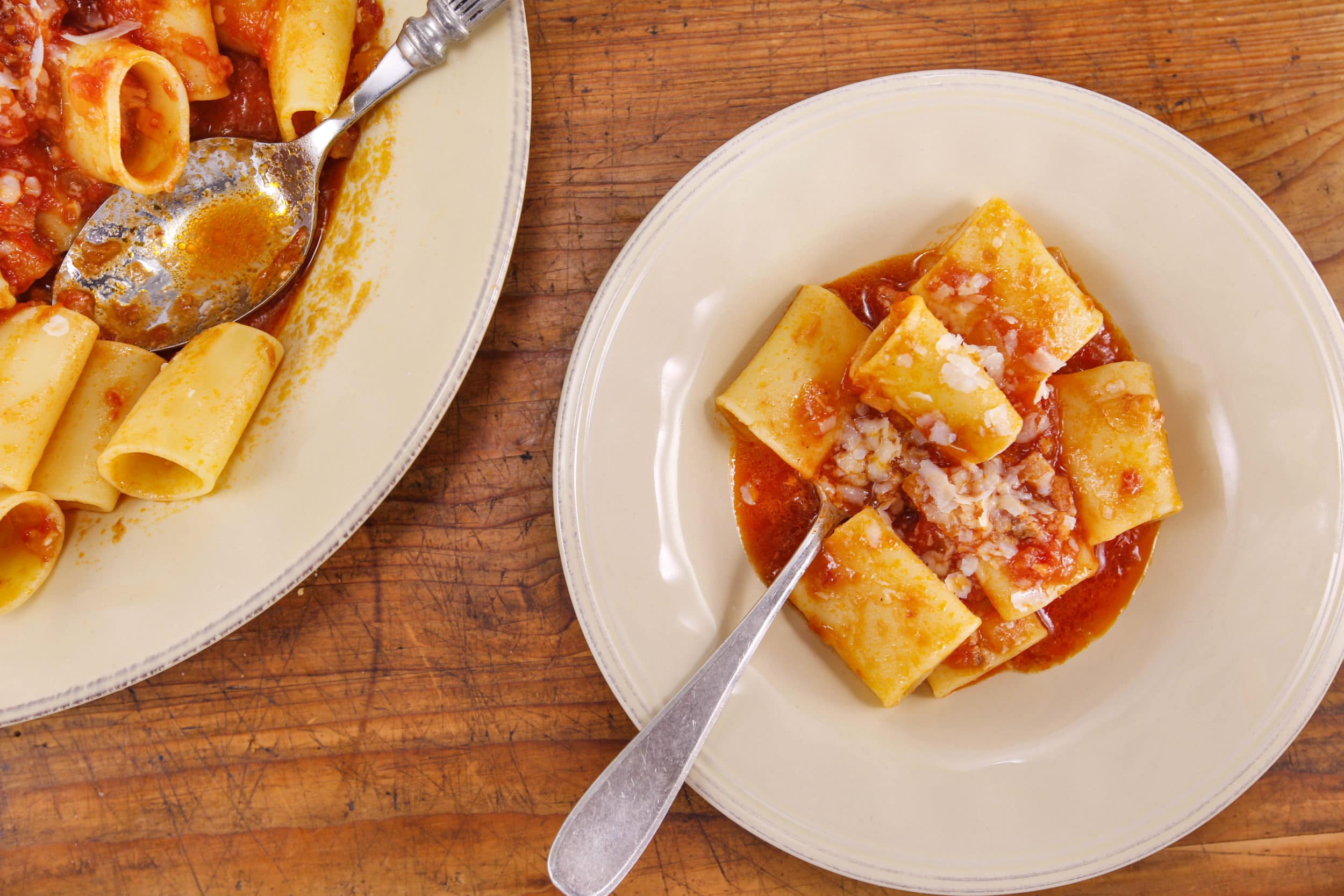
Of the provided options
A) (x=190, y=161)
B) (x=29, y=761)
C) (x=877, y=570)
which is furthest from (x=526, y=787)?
(x=190, y=161)

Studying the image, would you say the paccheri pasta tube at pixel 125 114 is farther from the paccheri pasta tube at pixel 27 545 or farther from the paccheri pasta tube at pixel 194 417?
the paccheri pasta tube at pixel 27 545

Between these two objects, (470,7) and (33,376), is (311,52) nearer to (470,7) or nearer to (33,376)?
(470,7)

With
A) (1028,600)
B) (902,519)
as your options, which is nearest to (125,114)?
(902,519)

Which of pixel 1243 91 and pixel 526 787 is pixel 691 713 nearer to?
pixel 526 787

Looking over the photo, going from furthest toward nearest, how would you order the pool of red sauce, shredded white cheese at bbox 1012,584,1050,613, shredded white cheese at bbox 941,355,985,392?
the pool of red sauce, shredded white cheese at bbox 1012,584,1050,613, shredded white cheese at bbox 941,355,985,392

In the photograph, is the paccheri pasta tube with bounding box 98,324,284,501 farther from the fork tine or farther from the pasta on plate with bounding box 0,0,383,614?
the fork tine

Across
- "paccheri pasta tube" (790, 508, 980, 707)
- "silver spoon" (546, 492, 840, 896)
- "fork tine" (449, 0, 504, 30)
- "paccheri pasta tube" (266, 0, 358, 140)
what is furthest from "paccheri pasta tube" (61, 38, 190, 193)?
"paccheri pasta tube" (790, 508, 980, 707)
